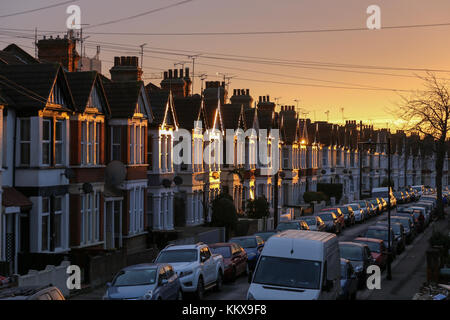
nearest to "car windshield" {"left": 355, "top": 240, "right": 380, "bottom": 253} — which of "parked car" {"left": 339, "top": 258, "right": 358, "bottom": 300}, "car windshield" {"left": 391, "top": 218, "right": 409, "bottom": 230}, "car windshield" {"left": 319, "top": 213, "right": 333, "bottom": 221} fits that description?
"parked car" {"left": 339, "top": 258, "right": 358, "bottom": 300}

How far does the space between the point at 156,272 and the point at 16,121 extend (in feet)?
33.3

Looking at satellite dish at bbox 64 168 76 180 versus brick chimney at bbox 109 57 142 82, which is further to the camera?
brick chimney at bbox 109 57 142 82

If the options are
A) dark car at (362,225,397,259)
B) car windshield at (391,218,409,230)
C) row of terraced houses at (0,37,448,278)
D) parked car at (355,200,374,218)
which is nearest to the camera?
row of terraced houses at (0,37,448,278)

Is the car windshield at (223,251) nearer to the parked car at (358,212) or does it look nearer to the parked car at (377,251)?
the parked car at (377,251)

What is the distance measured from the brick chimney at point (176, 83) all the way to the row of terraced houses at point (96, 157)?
8 centimetres

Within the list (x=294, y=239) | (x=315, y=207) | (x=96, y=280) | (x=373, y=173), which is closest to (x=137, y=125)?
(x=96, y=280)

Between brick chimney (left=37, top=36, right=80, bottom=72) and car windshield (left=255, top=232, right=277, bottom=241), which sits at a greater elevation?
brick chimney (left=37, top=36, right=80, bottom=72)

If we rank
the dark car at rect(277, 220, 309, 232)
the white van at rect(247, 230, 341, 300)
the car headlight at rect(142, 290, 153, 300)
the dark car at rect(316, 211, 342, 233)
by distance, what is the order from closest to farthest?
the white van at rect(247, 230, 341, 300), the car headlight at rect(142, 290, 153, 300), the dark car at rect(277, 220, 309, 232), the dark car at rect(316, 211, 342, 233)

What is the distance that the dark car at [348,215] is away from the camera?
55428 mm

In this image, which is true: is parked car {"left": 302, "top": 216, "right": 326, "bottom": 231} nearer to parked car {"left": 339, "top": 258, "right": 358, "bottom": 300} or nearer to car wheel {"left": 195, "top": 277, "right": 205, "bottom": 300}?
car wheel {"left": 195, "top": 277, "right": 205, "bottom": 300}

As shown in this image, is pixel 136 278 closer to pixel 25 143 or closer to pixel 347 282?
pixel 347 282

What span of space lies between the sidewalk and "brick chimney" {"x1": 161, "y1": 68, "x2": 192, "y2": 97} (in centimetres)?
1842

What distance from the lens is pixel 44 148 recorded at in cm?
2859

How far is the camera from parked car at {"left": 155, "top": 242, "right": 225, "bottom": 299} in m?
23.8
